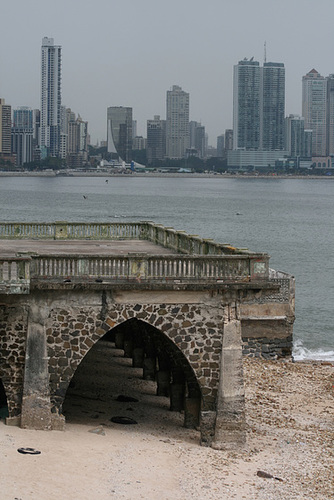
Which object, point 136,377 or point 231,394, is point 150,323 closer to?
point 231,394

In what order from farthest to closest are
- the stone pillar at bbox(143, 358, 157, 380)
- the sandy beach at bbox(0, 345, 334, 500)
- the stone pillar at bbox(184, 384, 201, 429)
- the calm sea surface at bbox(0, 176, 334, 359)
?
Answer: 1. the calm sea surface at bbox(0, 176, 334, 359)
2. the stone pillar at bbox(143, 358, 157, 380)
3. the stone pillar at bbox(184, 384, 201, 429)
4. the sandy beach at bbox(0, 345, 334, 500)

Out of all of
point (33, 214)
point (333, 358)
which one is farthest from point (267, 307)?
point (33, 214)

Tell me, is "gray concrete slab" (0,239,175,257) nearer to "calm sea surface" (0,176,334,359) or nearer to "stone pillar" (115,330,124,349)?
"stone pillar" (115,330,124,349)

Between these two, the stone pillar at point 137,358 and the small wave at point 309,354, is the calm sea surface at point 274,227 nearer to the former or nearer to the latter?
the small wave at point 309,354

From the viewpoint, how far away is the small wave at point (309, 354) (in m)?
45.0

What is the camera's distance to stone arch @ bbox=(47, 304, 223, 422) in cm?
2403

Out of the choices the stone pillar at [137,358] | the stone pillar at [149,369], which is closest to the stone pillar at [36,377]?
the stone pillar at [149,369]

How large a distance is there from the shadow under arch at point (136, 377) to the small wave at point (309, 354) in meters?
10.6

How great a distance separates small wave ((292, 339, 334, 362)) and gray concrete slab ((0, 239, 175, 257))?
1258 centimetres

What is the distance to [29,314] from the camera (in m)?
23.9

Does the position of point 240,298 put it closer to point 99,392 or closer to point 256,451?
point 256,451

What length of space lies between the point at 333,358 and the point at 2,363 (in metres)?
23.8

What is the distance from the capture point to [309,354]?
4662cm

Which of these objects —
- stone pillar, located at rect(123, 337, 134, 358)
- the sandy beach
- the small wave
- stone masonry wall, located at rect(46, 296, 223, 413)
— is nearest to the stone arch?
stone masonry wall, located at rect(46, 296, 223, 413)
